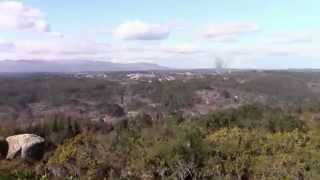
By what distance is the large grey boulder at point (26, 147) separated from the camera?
55562 millimetres

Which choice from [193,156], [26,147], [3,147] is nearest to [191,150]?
[193,156]

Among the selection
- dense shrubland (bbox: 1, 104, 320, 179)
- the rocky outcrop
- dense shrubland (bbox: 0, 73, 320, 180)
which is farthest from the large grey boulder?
dense shrubland (bbox: 1, 104, 320, 179)

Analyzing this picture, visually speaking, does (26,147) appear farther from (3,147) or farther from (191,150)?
(191,150)

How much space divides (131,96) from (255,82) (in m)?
46.4

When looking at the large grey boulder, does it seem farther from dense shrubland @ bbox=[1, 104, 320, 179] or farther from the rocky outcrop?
dense shrubland @ bbox=[1, 104, 320, 179]

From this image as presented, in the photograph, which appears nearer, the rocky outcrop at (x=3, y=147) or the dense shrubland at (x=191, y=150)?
the dense shrubland at (x=191, y=150)

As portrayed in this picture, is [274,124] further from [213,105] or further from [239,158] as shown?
[213,105]

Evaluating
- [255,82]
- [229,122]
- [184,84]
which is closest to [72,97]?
[184,84]

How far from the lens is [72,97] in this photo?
517 feet

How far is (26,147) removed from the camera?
185 feet

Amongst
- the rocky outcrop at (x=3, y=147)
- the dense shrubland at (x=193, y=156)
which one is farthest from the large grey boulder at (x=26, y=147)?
the dense shrubland at (x=193, y=156)

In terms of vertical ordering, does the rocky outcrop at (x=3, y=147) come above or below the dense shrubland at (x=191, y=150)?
below

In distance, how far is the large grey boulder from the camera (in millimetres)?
55562

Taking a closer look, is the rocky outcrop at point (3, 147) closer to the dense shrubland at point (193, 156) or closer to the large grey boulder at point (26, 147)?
the large grey boulder at point (26, 147)
